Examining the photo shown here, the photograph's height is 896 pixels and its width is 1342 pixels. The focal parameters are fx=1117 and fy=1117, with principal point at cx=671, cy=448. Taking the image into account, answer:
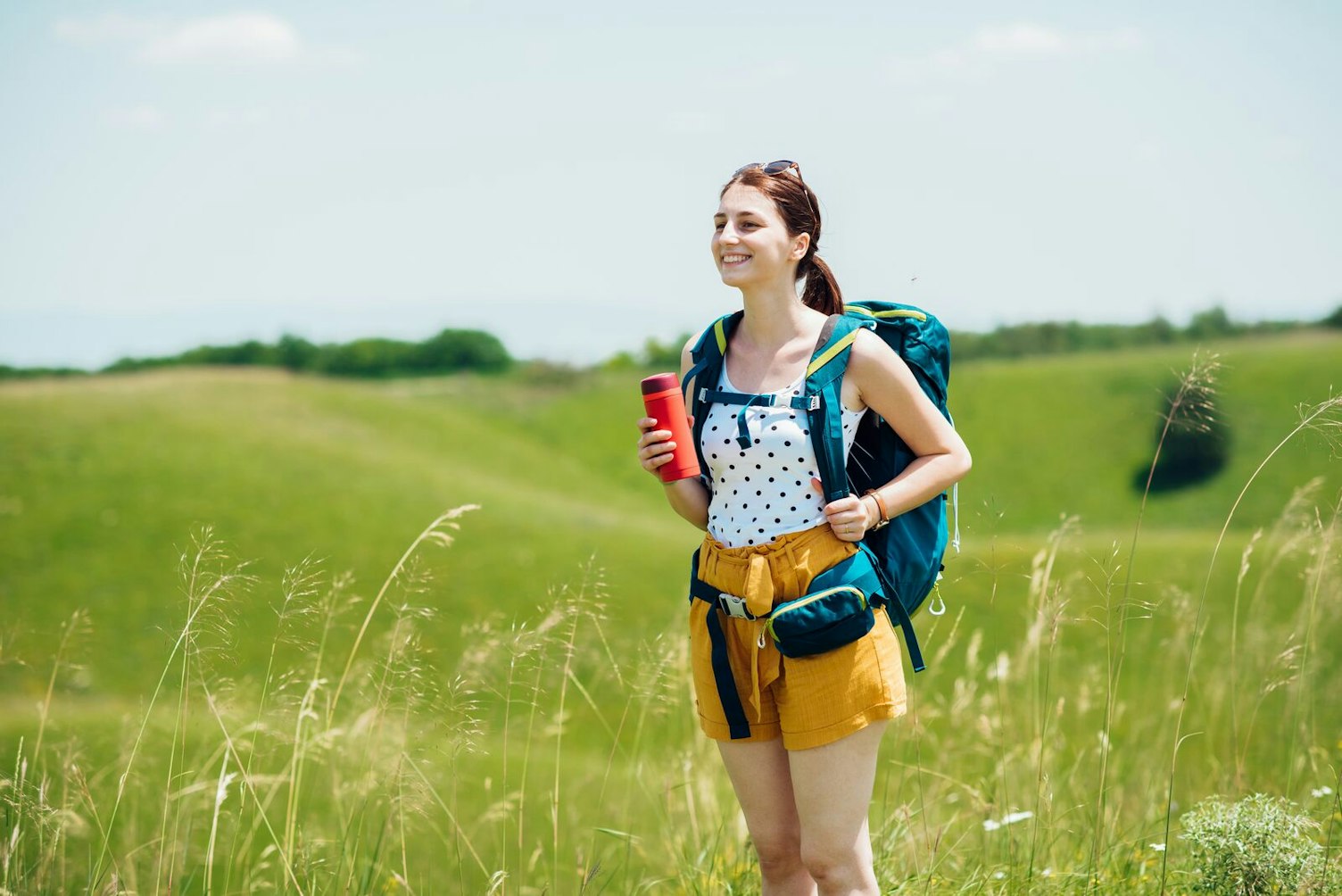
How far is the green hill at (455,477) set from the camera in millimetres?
16797

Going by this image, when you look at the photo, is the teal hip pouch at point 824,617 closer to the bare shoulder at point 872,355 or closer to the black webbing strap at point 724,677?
the black webbing strap at point 724,677

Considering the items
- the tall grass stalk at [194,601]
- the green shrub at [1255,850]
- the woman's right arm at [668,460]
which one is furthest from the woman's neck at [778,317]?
the green shrub at [1255,850]

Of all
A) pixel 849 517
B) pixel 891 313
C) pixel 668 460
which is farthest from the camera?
pixel 891 313

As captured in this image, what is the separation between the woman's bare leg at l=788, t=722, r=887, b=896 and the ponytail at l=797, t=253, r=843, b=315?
4.13ft

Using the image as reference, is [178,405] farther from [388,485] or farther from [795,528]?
[795,528]

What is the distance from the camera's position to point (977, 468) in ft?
107

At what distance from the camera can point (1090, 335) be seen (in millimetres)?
58625

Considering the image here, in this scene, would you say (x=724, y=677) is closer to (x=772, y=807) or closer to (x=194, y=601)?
(x=772, y=807)

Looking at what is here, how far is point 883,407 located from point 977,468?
101 feet

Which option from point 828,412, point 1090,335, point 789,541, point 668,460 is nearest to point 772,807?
point 789,541

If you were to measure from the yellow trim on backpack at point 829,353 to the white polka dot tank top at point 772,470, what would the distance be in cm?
7

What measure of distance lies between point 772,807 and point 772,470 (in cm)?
94

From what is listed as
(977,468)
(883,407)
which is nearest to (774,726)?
(883,407)

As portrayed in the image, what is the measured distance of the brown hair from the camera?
3.21 m
